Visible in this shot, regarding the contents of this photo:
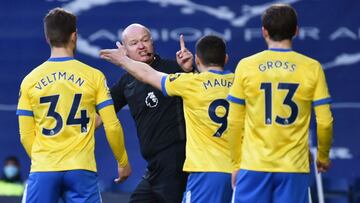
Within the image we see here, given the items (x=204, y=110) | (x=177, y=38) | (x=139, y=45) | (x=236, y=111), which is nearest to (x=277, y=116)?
(x=236, y=111)

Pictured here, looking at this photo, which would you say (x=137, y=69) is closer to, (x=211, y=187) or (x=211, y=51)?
(x=211, y=51)

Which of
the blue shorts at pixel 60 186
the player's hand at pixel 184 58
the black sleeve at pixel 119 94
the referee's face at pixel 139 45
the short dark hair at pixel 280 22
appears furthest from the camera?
the black sleeve at pixel 119 94

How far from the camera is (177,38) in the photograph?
39.0 ft

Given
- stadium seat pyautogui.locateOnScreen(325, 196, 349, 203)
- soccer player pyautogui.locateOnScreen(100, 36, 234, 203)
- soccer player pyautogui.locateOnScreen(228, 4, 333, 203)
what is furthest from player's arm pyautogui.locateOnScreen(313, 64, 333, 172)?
stadium seat pyautogui.locateOnScreen(325, 196, 349, 203)

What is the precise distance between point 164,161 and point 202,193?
853mm

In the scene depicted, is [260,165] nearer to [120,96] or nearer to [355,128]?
[120,96]

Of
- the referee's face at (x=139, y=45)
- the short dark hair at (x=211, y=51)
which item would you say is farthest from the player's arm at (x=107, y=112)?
the referee's face at (x=139, y=45)

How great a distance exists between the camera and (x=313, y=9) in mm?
11680

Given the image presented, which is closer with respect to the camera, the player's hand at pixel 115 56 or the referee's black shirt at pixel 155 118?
the player's hand at pixel 115 56

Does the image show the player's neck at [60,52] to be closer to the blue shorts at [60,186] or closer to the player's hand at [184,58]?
the blue shorts at [60,186]

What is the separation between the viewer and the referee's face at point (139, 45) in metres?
7.78

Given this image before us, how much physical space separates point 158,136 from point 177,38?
4446mm

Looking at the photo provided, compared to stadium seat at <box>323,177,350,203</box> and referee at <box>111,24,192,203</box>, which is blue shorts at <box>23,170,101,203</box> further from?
stadium seat at <box>323,177,350,203</box>

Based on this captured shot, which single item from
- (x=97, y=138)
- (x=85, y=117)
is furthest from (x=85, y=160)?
(x=97, y=138)
